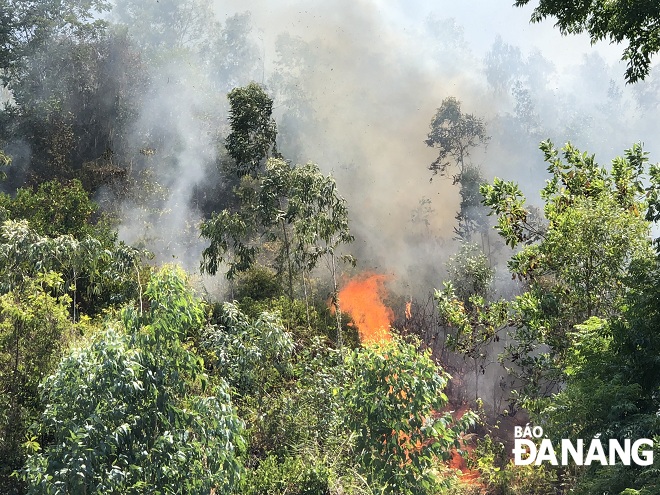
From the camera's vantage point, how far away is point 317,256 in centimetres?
2194

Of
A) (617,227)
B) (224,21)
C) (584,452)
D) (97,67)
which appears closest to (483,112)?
(224,21)

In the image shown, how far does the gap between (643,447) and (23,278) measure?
10.4 metres

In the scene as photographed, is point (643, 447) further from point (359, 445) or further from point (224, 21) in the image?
point (224, 21)

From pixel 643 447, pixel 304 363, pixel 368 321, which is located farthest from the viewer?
pixel 368 321

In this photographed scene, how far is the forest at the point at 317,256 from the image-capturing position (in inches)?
358

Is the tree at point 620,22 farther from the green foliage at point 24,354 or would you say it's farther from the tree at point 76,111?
the tree at point 76,111

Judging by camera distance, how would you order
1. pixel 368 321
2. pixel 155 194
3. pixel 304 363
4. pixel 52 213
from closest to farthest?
pixel 304 363 < pixel 52 213 < pixel 368 321 < pixel 155 194

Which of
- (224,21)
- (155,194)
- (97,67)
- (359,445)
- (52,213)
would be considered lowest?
(359,445)

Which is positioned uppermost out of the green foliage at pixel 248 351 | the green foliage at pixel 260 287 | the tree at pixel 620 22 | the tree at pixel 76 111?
the tree at pixel 76 111

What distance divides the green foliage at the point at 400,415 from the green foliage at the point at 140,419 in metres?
2.33

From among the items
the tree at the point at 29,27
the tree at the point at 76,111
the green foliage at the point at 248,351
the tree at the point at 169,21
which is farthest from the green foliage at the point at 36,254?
the tree at the point at 169,21

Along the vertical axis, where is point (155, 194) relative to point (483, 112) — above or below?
below

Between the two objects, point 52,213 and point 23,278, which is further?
point 52,213

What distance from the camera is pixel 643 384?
384 inches
